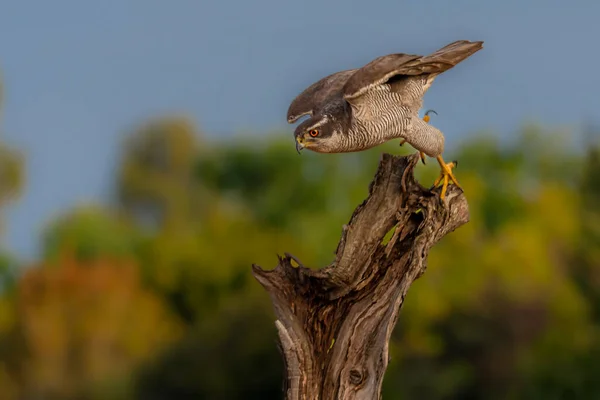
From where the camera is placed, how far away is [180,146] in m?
66.6

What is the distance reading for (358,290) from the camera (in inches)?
436

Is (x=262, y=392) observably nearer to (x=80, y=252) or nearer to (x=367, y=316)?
(x=367, y=316)

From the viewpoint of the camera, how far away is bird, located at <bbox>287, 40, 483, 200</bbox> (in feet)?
34.8

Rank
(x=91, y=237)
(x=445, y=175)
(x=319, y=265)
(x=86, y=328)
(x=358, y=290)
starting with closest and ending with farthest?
(x=358, y=290) → (x=445, y=175) → (x=86, y=328) → (x=319, y=265) → (x=91, y=237)

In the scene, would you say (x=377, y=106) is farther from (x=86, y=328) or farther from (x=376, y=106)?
(x=86, y=328)

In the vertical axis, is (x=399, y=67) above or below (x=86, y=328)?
below

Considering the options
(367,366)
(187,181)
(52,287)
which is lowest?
(367,366)

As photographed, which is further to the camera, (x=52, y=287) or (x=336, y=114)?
(x=52, y=287)

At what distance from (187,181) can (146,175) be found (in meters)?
2.28

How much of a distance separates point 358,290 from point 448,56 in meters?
2.19

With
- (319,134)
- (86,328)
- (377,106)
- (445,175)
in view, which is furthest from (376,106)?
(86,328)

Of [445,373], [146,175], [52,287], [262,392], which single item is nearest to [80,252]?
[52,287]

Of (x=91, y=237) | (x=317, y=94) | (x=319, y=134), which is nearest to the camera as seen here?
(x=319, y=134)

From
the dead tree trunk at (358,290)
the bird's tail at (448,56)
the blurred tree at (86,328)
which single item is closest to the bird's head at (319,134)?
the dead tree trunk at (358,290)
